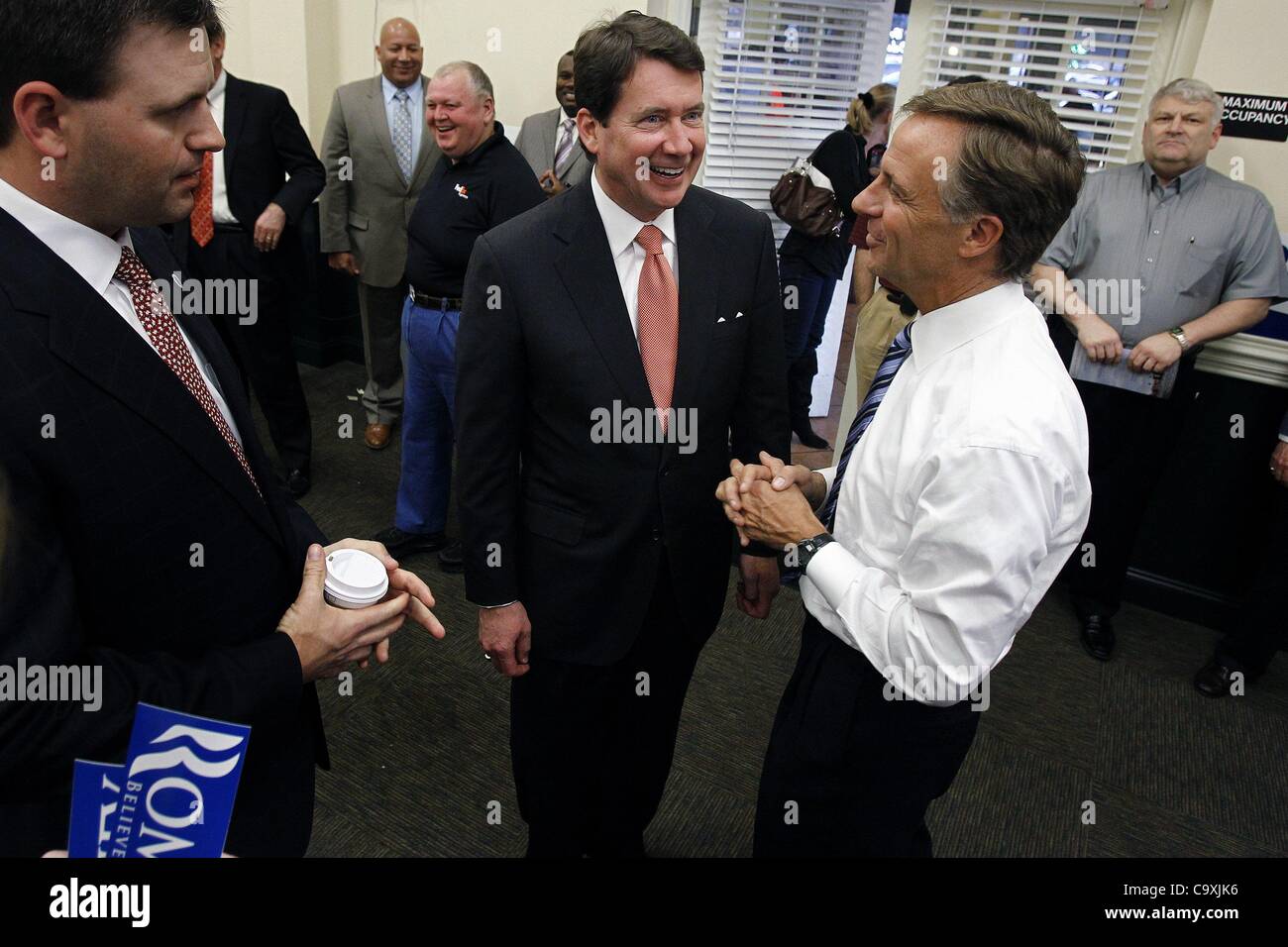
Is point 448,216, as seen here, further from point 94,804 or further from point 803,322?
point 94,804

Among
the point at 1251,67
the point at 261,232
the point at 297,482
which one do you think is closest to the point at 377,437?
the point at 297,482

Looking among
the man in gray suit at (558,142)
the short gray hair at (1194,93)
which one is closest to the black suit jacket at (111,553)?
the short gray hair at (1194,93)

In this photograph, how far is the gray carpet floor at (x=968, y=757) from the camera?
2.21 metres

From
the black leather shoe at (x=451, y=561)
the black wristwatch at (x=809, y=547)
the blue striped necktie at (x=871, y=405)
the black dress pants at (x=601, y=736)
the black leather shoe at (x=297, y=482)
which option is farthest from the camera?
the black leather shoe at (x=297, y=482)

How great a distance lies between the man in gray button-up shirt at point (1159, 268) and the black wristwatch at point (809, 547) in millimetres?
1968

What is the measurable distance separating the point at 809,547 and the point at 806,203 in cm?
290

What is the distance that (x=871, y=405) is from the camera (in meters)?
1.42

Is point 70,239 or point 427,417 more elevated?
point 70,239

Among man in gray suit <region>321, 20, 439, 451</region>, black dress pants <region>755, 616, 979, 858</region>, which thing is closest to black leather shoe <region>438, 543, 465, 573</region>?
man in gray suit <region>321, 20, 439, 451</region>

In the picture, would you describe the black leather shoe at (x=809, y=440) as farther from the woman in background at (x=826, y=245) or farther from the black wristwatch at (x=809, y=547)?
the black wristwatch at (x=809, y=547)

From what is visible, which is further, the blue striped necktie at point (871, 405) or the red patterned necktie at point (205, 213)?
the red patterned necktie at point (205, 213)

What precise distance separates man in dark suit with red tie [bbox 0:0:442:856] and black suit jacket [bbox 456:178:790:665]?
1.66ft

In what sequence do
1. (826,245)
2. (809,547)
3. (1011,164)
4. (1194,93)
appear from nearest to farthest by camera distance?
(1011,164), (809,547), (1194,93), (826,245)
